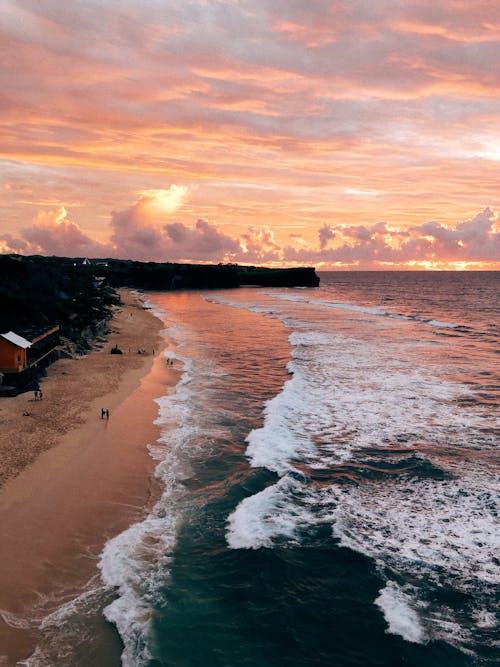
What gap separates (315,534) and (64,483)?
9931 mm

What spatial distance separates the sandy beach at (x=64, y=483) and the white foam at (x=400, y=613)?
23.2ft

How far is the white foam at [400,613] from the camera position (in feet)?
40.8

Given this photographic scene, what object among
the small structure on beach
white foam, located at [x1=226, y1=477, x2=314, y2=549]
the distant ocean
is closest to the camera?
the distant ocean

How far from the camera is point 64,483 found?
757 inches

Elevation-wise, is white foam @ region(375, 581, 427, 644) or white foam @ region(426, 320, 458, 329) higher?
white foam @ region(426, 320, 458, 329)

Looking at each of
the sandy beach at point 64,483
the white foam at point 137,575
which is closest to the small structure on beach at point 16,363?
the sandy beach at point 64,483

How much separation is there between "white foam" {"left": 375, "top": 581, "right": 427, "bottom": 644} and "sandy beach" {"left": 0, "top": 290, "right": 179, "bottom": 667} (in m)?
7.07

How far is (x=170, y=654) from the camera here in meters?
11.6

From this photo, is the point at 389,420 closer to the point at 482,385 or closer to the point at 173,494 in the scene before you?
the point at 482,385

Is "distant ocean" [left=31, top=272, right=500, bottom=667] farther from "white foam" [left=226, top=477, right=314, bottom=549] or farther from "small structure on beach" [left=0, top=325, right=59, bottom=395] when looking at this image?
"small structure on beach" [left=0, top=325, right=59, bottom=395]

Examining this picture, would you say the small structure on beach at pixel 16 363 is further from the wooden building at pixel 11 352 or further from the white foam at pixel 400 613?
the white foam at pixel 400 613

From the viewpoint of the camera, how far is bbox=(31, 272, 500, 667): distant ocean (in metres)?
12.3

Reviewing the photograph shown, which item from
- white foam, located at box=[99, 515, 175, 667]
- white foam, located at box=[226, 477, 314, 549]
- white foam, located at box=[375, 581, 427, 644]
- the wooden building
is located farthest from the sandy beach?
white foam, located at box=[375, 581, 427, 644]

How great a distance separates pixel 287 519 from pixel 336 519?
1.78 meters
